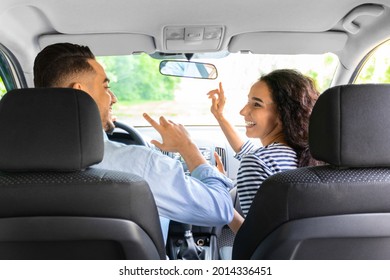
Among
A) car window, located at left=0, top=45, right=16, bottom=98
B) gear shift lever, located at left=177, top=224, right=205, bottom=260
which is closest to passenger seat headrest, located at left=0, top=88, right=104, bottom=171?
gear shift lever, located at left=177, top=224, right=205, bottom=260

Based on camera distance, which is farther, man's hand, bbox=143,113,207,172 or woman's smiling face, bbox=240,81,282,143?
woman's smiling face, bbox=240,81,282,143

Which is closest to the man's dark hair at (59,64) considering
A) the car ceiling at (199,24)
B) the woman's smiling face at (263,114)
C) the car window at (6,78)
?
the car ceiling at (199,24)

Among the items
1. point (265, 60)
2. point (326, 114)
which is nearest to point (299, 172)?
point (326, 114)

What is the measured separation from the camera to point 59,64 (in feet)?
6.67

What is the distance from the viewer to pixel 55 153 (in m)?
1.45

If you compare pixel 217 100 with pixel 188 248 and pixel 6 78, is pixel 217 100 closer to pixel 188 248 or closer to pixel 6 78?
pixel 188 248

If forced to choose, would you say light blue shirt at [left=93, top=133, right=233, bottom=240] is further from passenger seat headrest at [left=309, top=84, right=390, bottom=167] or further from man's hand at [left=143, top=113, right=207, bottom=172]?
passenger seat headrest at [left=309, top=84, right=390, bottom=167]

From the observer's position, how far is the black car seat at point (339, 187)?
4.82ft

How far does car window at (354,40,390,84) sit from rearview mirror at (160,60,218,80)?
37.6 inches

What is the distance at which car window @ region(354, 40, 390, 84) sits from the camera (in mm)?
3141

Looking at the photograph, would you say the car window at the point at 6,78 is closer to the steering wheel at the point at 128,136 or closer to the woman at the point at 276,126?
the steering wheel at the point at 128,136
